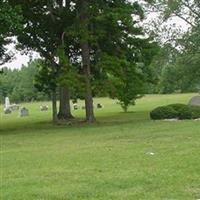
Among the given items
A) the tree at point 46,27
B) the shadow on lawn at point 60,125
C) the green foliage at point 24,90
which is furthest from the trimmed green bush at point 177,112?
the green foliage at point 24,90

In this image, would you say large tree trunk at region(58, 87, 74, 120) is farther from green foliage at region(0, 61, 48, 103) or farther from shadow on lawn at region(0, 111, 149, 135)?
green foliage at region(0, 61, 48, 103)

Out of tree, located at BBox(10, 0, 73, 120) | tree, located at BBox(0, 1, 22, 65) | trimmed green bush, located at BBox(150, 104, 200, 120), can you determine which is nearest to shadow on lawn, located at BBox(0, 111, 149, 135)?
trimmed green bush, located at BBox(150, 104, 200, 120)

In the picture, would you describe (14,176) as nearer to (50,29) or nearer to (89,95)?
(89,95)

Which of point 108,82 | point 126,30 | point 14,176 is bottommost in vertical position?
point 14,176

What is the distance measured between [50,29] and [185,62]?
1357 cm

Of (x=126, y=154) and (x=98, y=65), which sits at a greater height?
(x=98, y=65)

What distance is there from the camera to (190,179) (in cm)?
1076

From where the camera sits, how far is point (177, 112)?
33.7m

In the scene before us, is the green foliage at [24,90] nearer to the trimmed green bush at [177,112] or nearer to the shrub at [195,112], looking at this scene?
the trimmed green bush at [177,112]

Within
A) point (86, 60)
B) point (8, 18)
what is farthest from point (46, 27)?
point (8, 18)

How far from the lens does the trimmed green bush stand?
33312 mm

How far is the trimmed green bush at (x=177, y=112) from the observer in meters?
33.3

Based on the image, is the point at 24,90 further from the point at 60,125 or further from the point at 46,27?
the point at 60,125

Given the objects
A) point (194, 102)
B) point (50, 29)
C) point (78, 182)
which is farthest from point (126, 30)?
point (78, 182)
